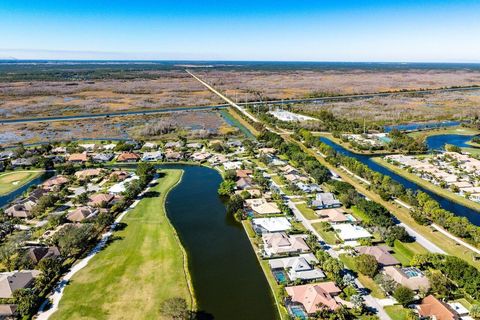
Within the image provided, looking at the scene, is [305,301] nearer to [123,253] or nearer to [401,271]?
[401,271]

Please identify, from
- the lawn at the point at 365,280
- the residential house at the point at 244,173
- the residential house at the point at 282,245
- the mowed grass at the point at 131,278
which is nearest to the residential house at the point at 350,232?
the lawn at the point at 365,280

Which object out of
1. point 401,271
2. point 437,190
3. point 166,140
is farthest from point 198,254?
point 166,140

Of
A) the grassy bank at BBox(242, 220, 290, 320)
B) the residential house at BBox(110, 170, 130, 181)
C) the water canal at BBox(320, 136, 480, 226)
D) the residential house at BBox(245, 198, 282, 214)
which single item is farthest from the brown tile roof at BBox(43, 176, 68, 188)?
the water canal at BBox(320, 136, 480, 226)

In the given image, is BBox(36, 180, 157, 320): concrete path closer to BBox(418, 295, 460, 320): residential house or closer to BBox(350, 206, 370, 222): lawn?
BBox(418, 295, 460, 320): residential house

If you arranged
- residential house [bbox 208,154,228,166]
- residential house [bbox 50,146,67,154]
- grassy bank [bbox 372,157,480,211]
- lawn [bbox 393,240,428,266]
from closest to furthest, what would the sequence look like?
lawn [bbox 393,240,428,266] < grassy bank [bbox 372,157,480,211] < residential house [bbox 208,154,228,166] < residential house [bbox 50,146,67,154]

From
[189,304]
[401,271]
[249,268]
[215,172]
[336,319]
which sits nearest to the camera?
[336,319]

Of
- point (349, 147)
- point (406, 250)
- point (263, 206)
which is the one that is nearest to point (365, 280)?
point (406, 250)
